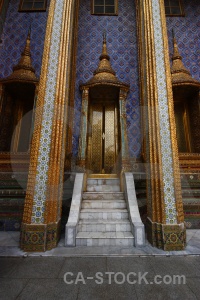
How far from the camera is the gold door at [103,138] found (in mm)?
→ 6996

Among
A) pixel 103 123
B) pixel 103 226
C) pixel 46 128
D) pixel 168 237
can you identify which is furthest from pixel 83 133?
pixel 168 237

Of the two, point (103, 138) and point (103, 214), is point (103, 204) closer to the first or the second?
point (103, 214)

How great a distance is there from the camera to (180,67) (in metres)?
7.08

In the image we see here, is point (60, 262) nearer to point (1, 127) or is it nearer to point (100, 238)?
point (100, 238)

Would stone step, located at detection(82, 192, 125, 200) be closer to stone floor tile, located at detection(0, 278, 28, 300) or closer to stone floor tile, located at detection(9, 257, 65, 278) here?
stone floor tile, located at detection(9, 257, 65, 278)

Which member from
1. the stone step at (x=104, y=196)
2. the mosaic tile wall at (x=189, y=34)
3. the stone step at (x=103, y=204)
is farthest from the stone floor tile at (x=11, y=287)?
the mosaic tile wall at (x=189, y=34)

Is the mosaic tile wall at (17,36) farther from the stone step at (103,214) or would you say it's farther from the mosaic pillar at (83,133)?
the stone step at (103,214)

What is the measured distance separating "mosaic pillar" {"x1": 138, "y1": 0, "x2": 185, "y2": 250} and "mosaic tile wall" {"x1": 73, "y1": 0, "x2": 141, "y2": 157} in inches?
107

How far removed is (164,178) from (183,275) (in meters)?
1.78

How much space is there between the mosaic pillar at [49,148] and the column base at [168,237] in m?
2.08

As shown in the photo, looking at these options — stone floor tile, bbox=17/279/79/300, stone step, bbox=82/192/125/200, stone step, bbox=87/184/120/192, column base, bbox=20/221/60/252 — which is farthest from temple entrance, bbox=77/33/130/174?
stone floor tile, bbox=17/279/79/300

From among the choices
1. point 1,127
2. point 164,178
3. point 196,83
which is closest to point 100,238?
point 164,178

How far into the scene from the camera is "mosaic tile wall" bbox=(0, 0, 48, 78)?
302 inches

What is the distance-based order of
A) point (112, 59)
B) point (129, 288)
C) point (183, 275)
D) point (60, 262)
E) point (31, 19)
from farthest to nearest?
point (31, 19)
point (112, 59)
point (60, 262)
point (183, 275)
point (129, 288)
